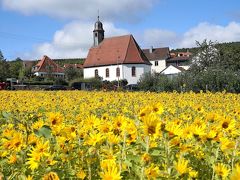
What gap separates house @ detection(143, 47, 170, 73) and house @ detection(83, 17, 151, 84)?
25049 millimetres

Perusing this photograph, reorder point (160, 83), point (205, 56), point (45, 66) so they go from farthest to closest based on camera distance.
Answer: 1. point (45, 66)
2. point (205, 56)
3. point (160, 83)

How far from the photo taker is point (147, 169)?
75.8 inches

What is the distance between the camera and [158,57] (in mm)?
101188

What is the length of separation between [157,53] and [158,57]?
1.35 meters

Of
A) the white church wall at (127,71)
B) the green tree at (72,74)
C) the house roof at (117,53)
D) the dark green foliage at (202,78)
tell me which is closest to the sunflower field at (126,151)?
the dark green foliage at (202,78)

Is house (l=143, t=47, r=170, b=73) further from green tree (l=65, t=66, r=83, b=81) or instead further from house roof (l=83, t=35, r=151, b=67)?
→ house roof (l=83, t=35, r=151, b=67)

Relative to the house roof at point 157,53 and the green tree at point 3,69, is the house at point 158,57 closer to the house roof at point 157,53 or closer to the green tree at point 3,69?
the house roof at point 157,53

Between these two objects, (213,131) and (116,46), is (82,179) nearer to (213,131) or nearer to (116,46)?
(213,131)

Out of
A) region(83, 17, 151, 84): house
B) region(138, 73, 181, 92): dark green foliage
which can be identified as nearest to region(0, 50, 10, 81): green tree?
region(83, 17, 151, 84): house

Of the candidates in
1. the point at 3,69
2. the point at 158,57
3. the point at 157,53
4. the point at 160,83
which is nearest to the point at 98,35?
the point at 3,69

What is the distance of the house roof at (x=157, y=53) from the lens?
101562 mm

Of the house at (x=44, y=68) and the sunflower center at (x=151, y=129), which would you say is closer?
the sunflower center at (x=151, y=129)

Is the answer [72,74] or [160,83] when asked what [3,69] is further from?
[160,83]

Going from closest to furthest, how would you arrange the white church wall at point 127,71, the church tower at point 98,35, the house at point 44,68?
1. the white church wall at point 127,71
2. the church tower at point 98,35
3. the house at point 44,68
